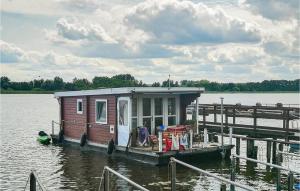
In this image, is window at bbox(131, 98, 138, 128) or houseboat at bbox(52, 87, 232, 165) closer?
houseboat at bbox(52, 87, 232, 165)

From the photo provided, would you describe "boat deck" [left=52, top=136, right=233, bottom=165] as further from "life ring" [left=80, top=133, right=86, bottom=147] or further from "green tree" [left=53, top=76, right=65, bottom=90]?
"green tree" [left=53, top=76, right=65, bottom=90]

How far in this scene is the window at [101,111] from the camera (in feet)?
81.1

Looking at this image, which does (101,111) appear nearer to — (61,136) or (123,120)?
(123,120)

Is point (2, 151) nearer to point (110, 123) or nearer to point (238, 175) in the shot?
point (110, 123)

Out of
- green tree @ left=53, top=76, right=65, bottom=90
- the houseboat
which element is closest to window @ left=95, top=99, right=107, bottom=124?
the houseboat

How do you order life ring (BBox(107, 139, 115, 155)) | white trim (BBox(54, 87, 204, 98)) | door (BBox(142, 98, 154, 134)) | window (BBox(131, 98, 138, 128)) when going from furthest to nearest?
life ring (BBox(107, 139, 115, 155)) → door (BBox(142, 98, 154, 134)) → window (BBox(131, 98, 138, 128)) → white trim (BBox(54, 87, 204, 98))

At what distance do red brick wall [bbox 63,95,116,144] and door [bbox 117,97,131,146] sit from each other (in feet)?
1.38

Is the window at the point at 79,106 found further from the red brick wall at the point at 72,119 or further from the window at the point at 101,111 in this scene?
the window at the point at 101,111

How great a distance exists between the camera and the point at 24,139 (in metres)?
36.9

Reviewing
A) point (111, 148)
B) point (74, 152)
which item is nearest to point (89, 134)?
point (74, 152)

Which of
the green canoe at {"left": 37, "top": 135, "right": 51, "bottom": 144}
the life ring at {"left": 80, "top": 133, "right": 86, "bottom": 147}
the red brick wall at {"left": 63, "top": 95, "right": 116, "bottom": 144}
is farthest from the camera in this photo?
the green canoe at {"left": 37, "top": 135, "right": 51, "bottom": 144}

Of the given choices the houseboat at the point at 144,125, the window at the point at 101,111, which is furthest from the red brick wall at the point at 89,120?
the window at the point at 101,111

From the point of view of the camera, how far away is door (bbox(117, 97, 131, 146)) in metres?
22.7

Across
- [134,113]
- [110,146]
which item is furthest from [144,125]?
[110,146]
